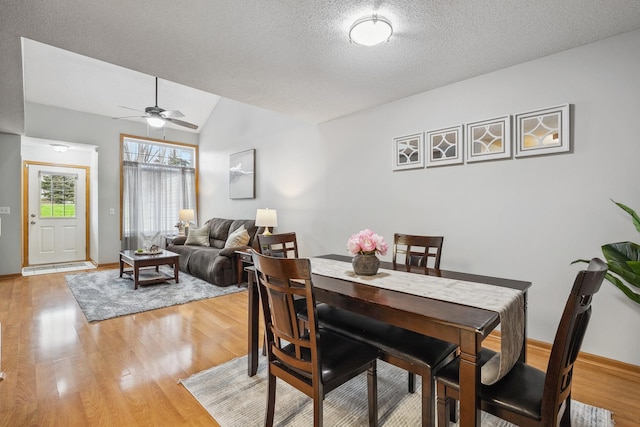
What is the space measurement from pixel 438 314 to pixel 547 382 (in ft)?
1.36

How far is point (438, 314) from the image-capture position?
48.4 inches

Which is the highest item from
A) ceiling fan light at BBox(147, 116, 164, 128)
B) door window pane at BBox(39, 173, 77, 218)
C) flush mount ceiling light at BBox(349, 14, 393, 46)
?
ceiling fan light at BBox(147, 116, 164, 128)

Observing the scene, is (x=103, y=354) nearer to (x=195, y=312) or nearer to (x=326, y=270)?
(x=195, y=312)

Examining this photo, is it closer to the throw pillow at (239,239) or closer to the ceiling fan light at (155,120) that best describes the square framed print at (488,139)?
the throw pillow at (239,239)

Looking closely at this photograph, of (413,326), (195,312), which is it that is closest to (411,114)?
(413,326)

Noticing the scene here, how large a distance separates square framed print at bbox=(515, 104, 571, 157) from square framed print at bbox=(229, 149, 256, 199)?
4091 mm

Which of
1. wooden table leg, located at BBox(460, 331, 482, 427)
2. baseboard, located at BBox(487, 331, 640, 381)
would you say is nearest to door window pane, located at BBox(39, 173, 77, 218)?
wooden table leg, located at BBox(460, 331, 482, 427)

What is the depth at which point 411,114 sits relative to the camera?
10.8ft

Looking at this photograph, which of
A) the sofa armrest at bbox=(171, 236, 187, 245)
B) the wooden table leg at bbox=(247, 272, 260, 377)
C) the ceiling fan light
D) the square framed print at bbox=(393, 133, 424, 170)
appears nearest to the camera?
the wooden table leg at bbox=(247, 272, 260, 377)

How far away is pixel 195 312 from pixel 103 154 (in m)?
4.40

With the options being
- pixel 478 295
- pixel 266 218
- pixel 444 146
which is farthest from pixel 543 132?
pixel 266 218

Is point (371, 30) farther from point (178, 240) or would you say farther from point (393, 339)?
point (178, 240)

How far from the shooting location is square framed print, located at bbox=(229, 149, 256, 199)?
5.49 meters

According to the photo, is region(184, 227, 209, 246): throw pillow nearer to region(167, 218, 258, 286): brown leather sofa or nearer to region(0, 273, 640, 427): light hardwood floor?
region(167, 218, 258, 286): brown leather sofa
